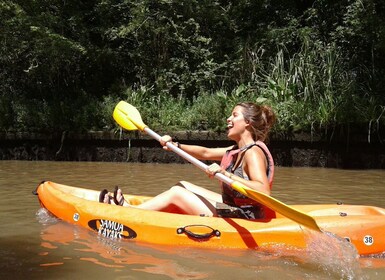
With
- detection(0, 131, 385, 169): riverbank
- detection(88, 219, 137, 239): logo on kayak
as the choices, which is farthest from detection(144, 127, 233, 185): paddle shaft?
detection(0, 131, 385, 169): riverbank

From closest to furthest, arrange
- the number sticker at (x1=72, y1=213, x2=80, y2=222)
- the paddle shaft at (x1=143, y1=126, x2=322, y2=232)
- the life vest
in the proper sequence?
1. the paddle shaft at (x1=143, y1=126, x2=322, y2=232)
2. the life vest
3. the number sticker at (x1=72, y1=213, x2=80, y2=222)

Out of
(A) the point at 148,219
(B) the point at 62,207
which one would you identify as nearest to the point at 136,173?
(B) the point at 62,207

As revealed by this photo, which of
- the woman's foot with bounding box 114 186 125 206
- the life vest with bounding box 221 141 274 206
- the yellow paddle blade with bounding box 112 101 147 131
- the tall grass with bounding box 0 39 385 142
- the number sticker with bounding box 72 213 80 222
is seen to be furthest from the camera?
the tall grass with bounding box 0 39 385 142

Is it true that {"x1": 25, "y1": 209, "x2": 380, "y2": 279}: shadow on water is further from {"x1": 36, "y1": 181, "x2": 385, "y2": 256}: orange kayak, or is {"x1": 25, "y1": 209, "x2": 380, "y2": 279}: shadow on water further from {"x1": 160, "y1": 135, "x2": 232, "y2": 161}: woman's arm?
{"x1": 160, "y1": 135, "x2": 232, "y2": 161}: woman's arm

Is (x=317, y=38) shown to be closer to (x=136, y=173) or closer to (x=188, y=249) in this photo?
(x=136, y=173)

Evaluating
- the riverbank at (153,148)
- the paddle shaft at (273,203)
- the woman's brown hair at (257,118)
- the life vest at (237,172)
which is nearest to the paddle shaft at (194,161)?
the paddle shaft at (273,203)

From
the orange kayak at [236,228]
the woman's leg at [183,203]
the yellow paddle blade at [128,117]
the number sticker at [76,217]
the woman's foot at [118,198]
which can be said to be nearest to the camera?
the orange kayak at [236,228]

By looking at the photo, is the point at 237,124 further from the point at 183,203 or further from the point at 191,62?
the point at 191,62

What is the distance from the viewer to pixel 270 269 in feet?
9.48

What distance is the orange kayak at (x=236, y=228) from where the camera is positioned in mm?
3174

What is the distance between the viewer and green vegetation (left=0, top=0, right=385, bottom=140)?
28.6 ft

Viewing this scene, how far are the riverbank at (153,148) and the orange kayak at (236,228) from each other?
438 centimetres

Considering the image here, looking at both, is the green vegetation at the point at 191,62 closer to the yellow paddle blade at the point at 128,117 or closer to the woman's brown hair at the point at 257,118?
the yellow paddle blade at the point at 128,117

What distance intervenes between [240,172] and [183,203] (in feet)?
1.70
